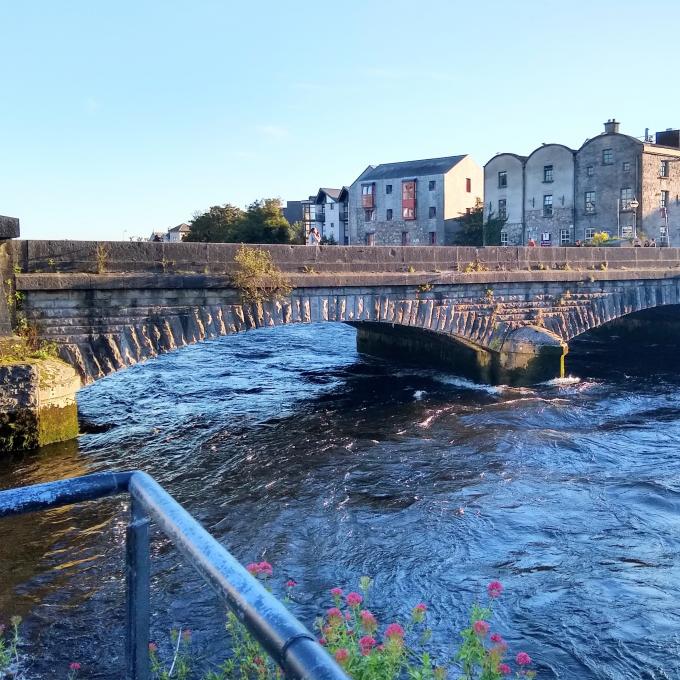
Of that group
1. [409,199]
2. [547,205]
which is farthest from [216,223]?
[547,205]

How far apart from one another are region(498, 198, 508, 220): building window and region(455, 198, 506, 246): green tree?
25 cm

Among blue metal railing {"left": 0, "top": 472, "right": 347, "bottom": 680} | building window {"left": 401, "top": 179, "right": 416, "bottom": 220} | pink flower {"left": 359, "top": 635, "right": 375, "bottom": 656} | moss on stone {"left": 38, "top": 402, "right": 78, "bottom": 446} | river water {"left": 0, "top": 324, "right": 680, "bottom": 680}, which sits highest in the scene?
building window {"left": 401, "top": 179, "right": 416, "bottom": 220}

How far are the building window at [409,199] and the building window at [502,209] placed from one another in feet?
28.5

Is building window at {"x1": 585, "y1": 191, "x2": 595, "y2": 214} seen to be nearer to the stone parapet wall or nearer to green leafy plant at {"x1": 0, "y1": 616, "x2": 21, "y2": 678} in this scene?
the stone parapet wall

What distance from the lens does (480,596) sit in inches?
291

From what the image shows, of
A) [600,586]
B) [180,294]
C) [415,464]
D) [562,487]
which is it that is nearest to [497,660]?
[600,586]

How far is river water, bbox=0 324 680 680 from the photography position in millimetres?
6859

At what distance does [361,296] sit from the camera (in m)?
16.3

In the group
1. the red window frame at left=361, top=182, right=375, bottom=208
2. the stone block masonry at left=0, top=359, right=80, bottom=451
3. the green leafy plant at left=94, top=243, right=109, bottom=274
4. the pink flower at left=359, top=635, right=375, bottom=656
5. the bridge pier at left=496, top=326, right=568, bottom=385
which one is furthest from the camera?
the red window frame at left=361, top=182, right=375, bottom=208

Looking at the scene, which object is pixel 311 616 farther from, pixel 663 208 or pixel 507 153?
pixel 507 153

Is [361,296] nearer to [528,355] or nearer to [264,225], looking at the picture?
[528,355]

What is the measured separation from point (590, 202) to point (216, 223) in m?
23.9

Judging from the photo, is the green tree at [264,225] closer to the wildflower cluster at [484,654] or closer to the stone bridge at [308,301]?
the stone bridge at [308,301]

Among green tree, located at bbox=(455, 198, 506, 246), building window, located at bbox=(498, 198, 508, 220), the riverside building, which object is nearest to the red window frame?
green tree, located at bbox=(455, 198, 506, 246)
